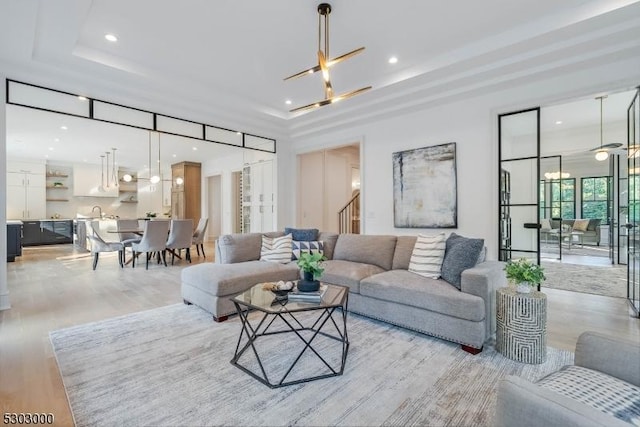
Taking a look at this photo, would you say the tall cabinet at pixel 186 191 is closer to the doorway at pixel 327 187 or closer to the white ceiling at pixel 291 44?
the doorway at pixel 327 187

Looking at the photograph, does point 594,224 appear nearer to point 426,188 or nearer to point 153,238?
point 426,188

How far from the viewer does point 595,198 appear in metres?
9.63

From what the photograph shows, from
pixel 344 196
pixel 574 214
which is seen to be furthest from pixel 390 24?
pixel 574 214

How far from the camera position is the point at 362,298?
10.6 ft

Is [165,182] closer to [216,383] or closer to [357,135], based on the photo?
[357,135]

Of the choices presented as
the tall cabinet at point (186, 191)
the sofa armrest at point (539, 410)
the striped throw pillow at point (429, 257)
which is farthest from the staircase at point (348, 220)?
the sofa armrest at point (539, 410)

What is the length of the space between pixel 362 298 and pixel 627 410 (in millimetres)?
2232

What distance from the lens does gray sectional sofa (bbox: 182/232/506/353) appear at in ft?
8.35

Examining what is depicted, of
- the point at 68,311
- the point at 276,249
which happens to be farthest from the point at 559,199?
the point at 68,311

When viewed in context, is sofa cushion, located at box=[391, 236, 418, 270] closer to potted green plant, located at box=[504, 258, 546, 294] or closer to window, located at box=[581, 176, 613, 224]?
potted green plant, located at box=[504, 258, 546, 294]

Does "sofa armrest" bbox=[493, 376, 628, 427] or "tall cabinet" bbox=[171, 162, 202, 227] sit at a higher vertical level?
"tall cabinet" bbox=[171, 162, 202, 227]

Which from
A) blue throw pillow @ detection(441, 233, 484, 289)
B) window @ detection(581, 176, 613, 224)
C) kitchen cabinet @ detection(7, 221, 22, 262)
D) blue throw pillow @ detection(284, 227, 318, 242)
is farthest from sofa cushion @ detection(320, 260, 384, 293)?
window @ detection(581, 176, 613, 224)

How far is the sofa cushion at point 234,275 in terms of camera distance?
3188 mm

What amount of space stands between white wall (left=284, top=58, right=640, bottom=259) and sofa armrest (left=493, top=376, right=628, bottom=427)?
135 inches
